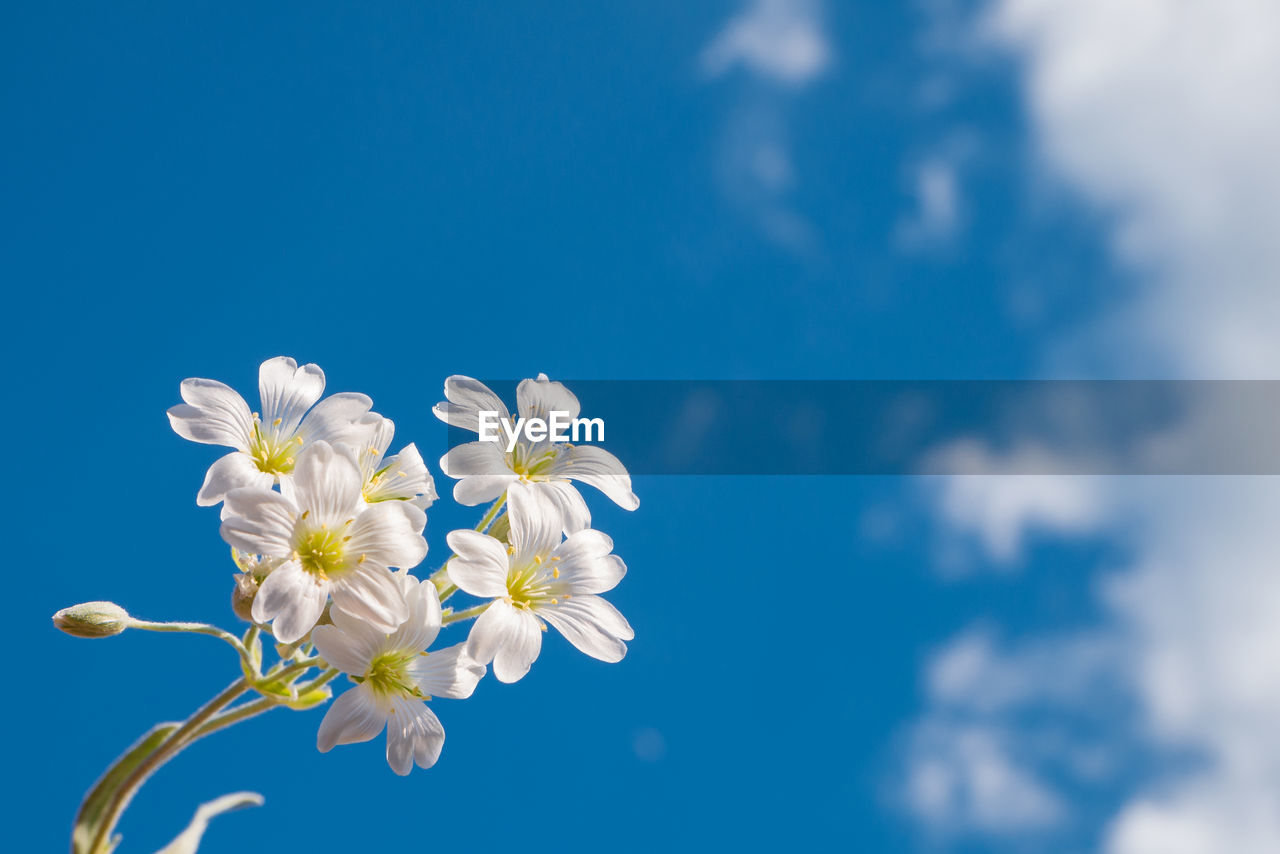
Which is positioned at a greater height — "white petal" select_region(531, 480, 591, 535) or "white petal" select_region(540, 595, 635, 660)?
"white petal" select_region(531, 480, 591, 535)

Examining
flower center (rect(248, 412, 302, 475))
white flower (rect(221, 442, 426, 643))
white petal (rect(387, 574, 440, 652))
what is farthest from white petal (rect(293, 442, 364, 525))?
flower center (rect(248, 412, 302, 475))

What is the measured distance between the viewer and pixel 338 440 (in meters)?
1.35

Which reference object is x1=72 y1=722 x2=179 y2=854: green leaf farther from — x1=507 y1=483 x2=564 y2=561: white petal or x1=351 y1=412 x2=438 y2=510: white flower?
x1=507 y1=483 x2=564 y2=561: white petal

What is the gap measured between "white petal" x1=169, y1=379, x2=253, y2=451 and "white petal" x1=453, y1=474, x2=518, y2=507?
0.36 metres

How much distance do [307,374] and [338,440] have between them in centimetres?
28

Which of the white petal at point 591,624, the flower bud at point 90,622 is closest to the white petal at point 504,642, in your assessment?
the white petal at point 591,624

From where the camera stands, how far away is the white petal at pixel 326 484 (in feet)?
3.88

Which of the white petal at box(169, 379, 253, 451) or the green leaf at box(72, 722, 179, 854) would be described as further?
the white petal at box(169, 379, 253, 451)

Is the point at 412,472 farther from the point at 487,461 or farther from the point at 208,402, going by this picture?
the point at 208,402

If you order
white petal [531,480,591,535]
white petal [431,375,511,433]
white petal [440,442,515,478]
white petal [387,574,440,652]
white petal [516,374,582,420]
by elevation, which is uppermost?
white petal [516,374,582,420]

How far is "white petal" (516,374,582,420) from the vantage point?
157cm

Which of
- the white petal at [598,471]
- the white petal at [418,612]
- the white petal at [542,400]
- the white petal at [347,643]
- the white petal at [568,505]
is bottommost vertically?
the white petal at [347,643]

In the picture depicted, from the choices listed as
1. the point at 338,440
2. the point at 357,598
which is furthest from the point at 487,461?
the point at 357,598

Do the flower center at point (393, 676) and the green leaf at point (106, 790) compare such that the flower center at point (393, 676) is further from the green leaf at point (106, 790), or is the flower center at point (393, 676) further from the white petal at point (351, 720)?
the green leaf at point (106, 790)
